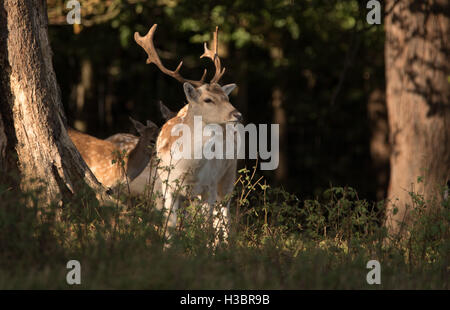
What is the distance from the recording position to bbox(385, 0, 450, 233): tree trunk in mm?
9172

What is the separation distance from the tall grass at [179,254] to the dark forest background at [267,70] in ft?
16.5

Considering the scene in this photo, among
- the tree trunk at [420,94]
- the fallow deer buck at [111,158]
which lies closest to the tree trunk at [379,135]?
the tree trunk at [420,94]

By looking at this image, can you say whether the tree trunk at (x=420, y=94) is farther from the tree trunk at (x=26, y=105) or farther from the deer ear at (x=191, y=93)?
the tree trunk at (x=26, y=105)

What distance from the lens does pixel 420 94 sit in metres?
9.27

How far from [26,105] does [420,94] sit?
15.0ft

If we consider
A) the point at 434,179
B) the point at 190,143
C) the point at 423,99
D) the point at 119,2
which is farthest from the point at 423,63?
the point at 119,2

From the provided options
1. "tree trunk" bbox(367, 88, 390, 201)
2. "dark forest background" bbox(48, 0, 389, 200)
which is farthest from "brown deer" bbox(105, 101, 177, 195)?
"tree trunk" bbox(367, 88, 390, 201)

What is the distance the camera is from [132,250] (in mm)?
5586

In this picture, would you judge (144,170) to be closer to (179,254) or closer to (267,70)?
(179,254)

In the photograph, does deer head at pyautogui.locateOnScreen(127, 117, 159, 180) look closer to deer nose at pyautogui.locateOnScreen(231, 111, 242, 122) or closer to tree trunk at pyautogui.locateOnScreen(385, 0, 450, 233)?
deer nose at pyautogui.locateOnScreen(231, 111, 242, 122)

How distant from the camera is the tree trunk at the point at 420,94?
30.1 ft

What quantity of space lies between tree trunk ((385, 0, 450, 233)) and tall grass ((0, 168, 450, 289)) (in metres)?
2.59

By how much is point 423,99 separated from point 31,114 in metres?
4.55
